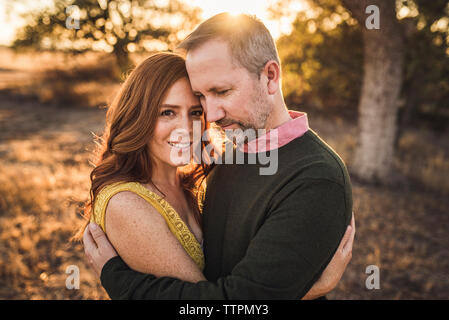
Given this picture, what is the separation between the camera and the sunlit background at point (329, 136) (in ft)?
13.1

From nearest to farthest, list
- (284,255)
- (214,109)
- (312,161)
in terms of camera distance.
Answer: (284,255) → (312,161) → (214,109)

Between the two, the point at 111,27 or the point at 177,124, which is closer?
the point at 177,124

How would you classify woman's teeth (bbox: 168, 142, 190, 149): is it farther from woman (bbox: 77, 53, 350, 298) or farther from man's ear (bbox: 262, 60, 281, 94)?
man's ear (bbox: 262, 60, 281, 94)

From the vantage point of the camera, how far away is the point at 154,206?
1.69 meters

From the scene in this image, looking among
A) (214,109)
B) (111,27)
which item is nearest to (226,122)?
(214,109)

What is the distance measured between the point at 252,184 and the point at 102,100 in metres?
15.1

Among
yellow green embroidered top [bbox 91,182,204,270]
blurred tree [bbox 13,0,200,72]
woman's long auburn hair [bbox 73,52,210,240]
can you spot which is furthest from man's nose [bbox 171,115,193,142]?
blurred tree [bbox 13,0,200,72]

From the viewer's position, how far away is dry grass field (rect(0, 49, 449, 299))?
3711 mm

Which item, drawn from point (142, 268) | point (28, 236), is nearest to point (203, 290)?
point (142, 268)

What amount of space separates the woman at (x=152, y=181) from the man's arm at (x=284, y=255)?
159mm

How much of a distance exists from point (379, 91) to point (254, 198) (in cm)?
579

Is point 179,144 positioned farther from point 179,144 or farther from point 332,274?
point 332,274

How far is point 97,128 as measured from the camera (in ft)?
35.7

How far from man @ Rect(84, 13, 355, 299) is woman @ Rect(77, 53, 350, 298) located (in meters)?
0.09
